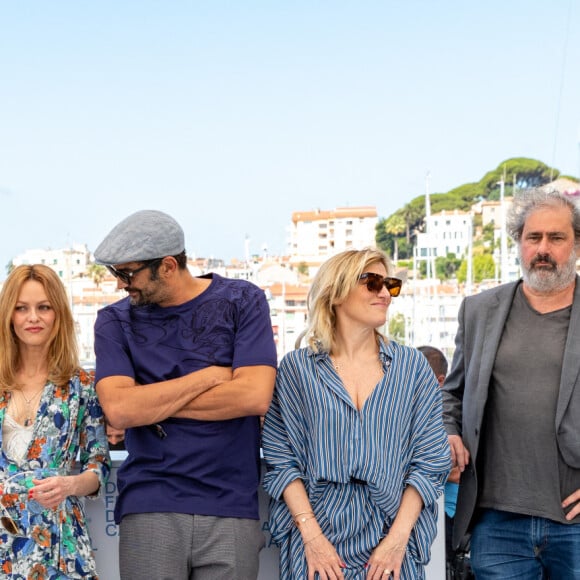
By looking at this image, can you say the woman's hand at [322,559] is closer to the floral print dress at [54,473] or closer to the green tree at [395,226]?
the floral print dress at [54,473]

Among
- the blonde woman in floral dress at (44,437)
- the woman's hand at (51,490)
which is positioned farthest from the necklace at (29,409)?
the woman's hand at (51,490)

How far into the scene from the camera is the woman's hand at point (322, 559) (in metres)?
2.48

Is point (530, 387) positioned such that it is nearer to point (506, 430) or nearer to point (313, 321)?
point (506, 430)

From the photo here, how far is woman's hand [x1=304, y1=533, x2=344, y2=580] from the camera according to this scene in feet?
8.15

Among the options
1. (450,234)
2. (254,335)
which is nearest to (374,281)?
(254,335)

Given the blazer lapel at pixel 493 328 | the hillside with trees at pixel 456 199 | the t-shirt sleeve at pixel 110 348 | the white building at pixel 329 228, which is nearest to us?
the t-shirt sleeve at pixel 110 348

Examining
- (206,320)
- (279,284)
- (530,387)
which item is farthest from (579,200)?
(279,284)

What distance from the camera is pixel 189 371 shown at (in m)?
2.57

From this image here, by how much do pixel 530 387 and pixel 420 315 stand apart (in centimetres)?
6814

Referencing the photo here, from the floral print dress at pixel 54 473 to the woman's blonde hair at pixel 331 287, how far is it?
710mm

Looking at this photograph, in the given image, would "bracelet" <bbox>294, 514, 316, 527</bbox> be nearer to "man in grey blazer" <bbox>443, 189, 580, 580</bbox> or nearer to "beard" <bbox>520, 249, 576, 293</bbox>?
"man in grey blazer" <bbox>443, 189, 580, 580</bbox>

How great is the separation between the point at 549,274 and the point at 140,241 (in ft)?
4.24

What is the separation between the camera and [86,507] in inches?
114

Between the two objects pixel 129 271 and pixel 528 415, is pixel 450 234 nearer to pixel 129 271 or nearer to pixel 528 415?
pixel 528 415
